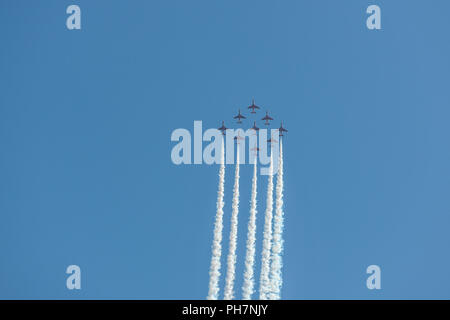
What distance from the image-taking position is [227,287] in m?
54.8

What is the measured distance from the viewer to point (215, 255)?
5647cm
